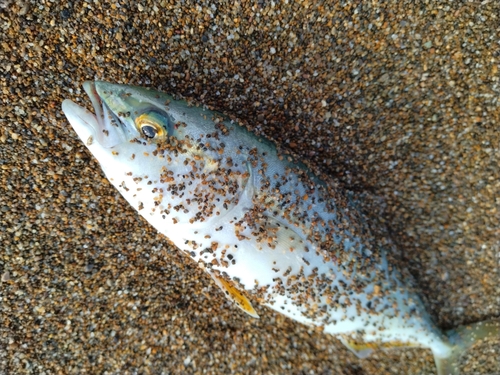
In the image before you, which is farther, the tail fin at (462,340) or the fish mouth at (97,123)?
the tail fin at (462,340)

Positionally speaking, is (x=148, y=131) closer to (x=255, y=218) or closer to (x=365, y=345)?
(x=255, y=218)

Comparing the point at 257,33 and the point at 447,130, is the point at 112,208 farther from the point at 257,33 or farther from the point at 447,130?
the point at 447,130

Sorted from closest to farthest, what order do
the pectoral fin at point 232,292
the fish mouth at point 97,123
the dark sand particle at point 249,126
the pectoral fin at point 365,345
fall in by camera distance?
the fish mouth at point 97,123, the dark sand particle at point 249,126, the pectoral fin at point 232,292, the pectoral fin at point 365,345

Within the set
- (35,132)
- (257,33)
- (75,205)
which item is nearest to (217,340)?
(75,205)

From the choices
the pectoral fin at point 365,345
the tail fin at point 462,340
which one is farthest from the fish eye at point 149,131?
the tail fin at point 462,340

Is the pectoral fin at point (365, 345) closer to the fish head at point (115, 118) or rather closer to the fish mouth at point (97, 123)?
the fish head at point (115, 118)

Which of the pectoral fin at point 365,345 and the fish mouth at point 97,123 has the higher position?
the pectoral fin at point 365,345

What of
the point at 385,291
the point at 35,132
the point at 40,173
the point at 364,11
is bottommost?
the point at 40,173
